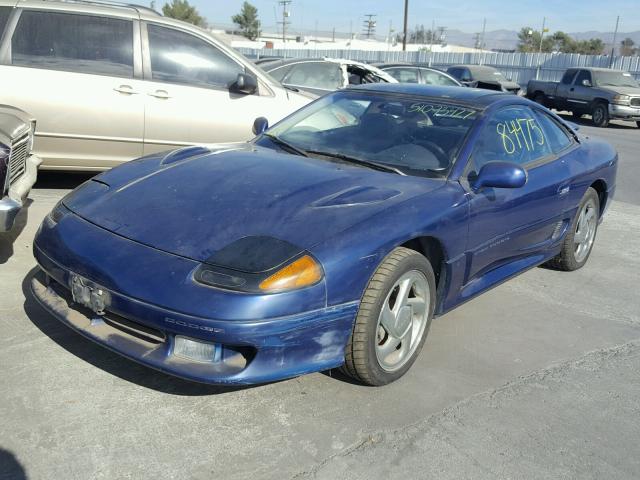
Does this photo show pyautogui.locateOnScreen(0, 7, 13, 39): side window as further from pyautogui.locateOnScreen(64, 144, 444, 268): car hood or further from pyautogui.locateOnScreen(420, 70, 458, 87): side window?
pyautogui.locateOnScreen(420, 70, 458, 87): side window

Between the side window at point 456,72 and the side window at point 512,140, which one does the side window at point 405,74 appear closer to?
the side window at point 456,72

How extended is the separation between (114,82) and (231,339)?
4.25 m

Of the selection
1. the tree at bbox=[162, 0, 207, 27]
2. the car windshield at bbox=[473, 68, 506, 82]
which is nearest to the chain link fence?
the car windshield at bbox=[473, 68, 506, 82]

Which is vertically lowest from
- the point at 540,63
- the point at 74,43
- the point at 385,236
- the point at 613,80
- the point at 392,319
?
the point at 392,319

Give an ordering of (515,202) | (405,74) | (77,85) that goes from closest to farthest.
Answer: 1. (515,202)
2. (77,85)
3. (405,74)

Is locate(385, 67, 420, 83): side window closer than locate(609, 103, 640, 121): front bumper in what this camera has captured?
Yes

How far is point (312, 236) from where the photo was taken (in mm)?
3029

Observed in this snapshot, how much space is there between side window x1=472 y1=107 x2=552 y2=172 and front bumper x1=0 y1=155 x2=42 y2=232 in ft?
9.22

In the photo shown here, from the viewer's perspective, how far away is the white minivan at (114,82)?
600cm

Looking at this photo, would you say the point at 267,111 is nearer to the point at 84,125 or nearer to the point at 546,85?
the point at 84,125

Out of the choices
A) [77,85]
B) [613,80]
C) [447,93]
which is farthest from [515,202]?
[613,80]

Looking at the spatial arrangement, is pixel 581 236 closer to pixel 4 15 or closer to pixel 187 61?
pixel 187 61

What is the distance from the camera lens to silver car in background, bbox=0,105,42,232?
4.07 metres

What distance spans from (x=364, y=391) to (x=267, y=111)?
14.0 feet
